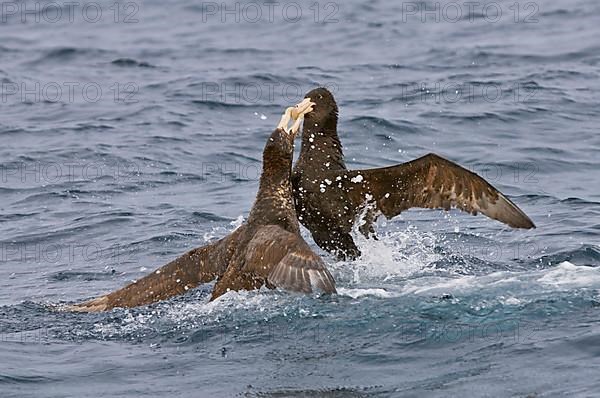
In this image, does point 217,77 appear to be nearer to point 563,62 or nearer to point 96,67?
point 96,67

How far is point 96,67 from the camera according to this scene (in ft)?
69.7

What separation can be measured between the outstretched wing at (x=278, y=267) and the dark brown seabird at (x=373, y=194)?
126 centimetres

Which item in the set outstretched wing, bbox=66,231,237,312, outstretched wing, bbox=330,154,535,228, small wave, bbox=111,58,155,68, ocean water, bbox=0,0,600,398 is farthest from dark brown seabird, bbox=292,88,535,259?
small wave, bbox=111,58,155,68

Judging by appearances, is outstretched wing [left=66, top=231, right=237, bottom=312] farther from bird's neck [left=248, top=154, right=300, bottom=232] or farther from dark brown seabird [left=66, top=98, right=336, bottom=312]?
bird's neck [left=248, top=154, right=300, bottom=232]

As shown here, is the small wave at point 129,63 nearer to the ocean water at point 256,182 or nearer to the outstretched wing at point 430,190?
the ocean water at point 256,182

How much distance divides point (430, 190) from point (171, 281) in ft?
7.59

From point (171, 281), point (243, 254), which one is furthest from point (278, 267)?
point (171, 281)

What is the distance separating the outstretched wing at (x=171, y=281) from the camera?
9969 millimetres

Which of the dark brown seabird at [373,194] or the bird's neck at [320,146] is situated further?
the bird's neck at [320,146]

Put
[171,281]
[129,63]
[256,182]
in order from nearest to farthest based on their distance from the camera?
[171,281], [256,182], [129,63]

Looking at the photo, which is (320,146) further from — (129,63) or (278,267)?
(129,63)

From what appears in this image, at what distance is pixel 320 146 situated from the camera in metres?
10.9

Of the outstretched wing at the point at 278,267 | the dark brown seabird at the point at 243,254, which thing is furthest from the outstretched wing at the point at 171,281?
the outstretched wing at the point at 278,267

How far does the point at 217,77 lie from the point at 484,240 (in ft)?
29.2
